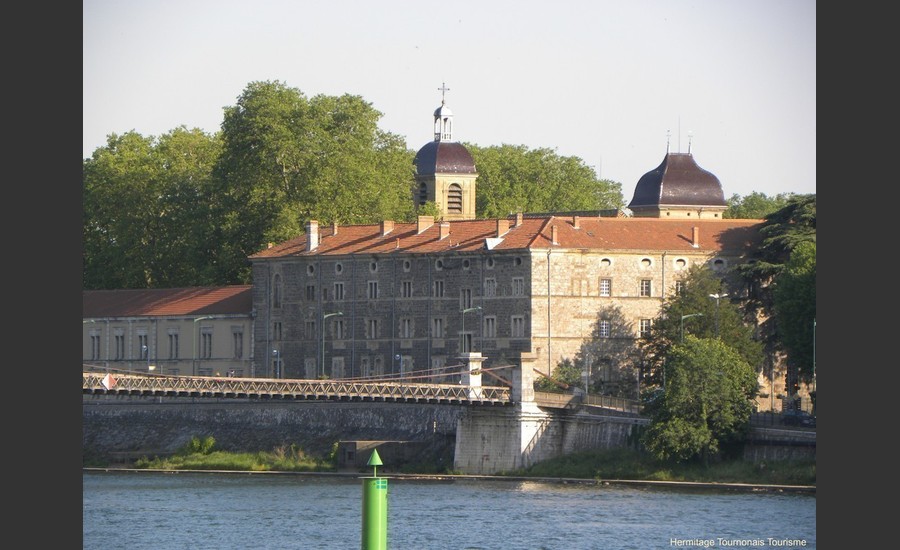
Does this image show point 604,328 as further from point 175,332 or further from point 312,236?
point 175,332

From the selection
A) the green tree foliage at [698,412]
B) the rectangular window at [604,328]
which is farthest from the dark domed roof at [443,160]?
the green tree foliage at [698,412]

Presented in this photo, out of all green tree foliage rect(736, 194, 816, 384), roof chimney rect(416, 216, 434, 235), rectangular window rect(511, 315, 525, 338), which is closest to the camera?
green tree foliage rect(736, 194, 816, 384)

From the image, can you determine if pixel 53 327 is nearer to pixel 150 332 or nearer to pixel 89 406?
pixel 89 406

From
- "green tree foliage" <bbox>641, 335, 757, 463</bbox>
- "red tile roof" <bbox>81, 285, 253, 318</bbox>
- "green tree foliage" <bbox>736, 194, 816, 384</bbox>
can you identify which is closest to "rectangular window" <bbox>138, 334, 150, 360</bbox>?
"red tile roof" <bbox>81, 285, 253, 318</bbox>

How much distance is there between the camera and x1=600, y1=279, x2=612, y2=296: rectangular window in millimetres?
93125

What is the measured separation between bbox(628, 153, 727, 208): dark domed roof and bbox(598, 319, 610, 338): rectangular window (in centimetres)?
2549

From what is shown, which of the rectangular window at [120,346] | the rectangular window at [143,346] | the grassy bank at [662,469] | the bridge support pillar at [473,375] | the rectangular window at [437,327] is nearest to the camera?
the grassy bank at [662,469]

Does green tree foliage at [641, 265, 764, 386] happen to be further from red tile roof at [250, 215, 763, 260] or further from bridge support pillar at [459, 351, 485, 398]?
bridge support pillar at [459, 351, 485, 398]

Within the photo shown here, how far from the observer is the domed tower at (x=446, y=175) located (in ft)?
404

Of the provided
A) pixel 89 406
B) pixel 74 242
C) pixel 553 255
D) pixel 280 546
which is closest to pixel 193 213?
pixel 89 406

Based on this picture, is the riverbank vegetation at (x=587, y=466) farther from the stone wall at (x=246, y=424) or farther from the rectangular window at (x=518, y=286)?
the rectangular window at (x=518, y=286)

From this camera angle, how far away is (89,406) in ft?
323

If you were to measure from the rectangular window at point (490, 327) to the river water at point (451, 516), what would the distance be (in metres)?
14.0

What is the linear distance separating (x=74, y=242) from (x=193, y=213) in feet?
281
